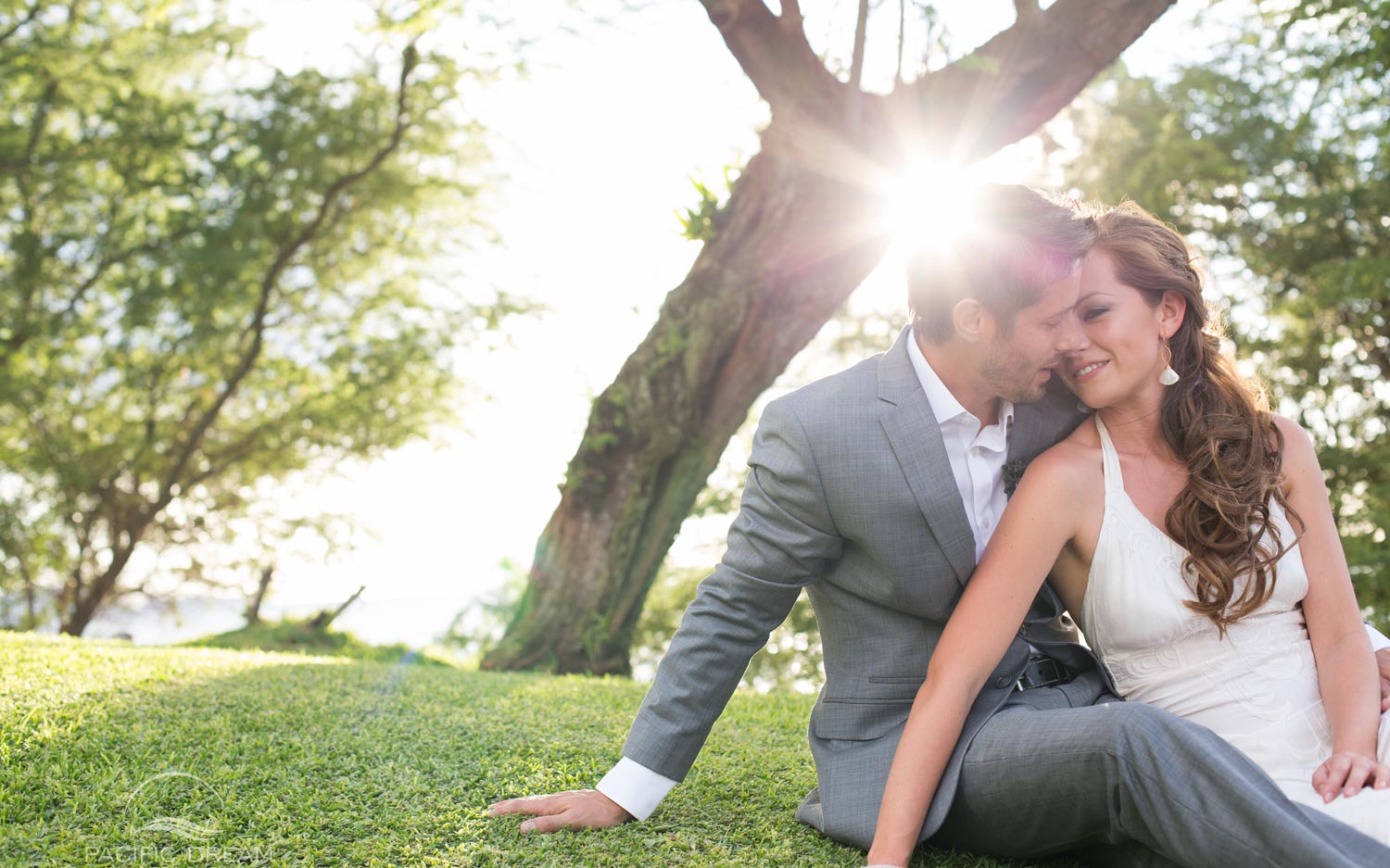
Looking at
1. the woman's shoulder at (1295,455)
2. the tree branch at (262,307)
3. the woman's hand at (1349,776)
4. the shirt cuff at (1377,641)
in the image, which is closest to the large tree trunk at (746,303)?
the woman's shoulder at (1295,455)

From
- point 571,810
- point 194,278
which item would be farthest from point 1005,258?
point 194,278

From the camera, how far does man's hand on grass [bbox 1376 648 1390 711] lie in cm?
250

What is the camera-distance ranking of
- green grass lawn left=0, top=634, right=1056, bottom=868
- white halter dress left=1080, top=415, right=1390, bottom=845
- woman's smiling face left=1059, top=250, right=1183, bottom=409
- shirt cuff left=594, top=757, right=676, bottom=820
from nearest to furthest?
green grass lawn left=0, top=634, right=1056, bottom=868 < white halter dress left=1080, top=415, right=1390, bottom=845 < shirt cuff left=594, top=757, right=676, bottom=820 < woman's smiling face left=1059, top=250, right=1183, bottom=409

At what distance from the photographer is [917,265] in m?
3.02

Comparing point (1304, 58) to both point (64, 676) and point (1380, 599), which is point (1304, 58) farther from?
point (64, 676)

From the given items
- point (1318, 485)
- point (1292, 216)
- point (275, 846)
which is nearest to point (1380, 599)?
point (1292, 216)

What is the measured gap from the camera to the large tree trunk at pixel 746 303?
20.2 ft

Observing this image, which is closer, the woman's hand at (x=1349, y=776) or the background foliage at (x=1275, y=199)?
the woman's hand at (x=1349, y=776)

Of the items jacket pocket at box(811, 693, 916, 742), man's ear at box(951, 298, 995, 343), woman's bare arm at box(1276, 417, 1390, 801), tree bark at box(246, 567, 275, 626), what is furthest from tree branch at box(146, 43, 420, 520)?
woman's bare arm at box(1276, 417, 1390, 801)

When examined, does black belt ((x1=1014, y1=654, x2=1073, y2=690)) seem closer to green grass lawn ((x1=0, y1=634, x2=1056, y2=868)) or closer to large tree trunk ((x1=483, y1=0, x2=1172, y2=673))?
green grass lawn ((x1=0, y1=634, x2=1056, y2=868))

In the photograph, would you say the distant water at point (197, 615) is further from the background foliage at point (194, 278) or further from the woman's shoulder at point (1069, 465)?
the woman's shoulder at point (1069, 465)

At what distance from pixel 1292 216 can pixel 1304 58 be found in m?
2.39

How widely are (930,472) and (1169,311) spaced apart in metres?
0.95

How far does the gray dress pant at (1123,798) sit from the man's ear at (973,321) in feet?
3.04
